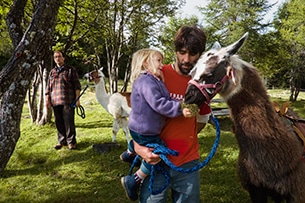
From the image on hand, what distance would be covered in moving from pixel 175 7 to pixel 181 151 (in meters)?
11.0

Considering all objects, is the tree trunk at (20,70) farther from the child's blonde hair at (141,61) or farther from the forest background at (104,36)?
the child's blonde hair at (141,61)

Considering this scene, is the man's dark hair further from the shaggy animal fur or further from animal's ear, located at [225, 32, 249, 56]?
the shaggy animal fur

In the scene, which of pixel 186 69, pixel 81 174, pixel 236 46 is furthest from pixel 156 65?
pixel 81 174

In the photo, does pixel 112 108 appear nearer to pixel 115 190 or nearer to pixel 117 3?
pixel 115 190

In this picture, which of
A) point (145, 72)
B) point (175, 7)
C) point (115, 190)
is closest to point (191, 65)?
point (145, 72)

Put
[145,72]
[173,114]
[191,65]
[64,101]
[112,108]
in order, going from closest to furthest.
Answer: [173,114] < [145,72] < [191,65] < [64,101] < [112,108]

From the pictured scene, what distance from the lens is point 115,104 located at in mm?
6559

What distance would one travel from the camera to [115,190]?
416cm

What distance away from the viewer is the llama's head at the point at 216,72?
2.02 metres

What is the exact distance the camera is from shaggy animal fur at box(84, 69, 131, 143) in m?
6.52

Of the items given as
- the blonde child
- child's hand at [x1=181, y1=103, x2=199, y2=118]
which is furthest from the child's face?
child's hand at [x1=181, y1=103, x2=199, y2=118]

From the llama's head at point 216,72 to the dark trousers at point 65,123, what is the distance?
463cm

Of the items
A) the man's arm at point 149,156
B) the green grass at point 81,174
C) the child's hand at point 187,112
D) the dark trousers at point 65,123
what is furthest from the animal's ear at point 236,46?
the dark trousers at point 65,123

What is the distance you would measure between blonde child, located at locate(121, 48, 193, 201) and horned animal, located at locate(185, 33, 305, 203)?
0.51 metres
